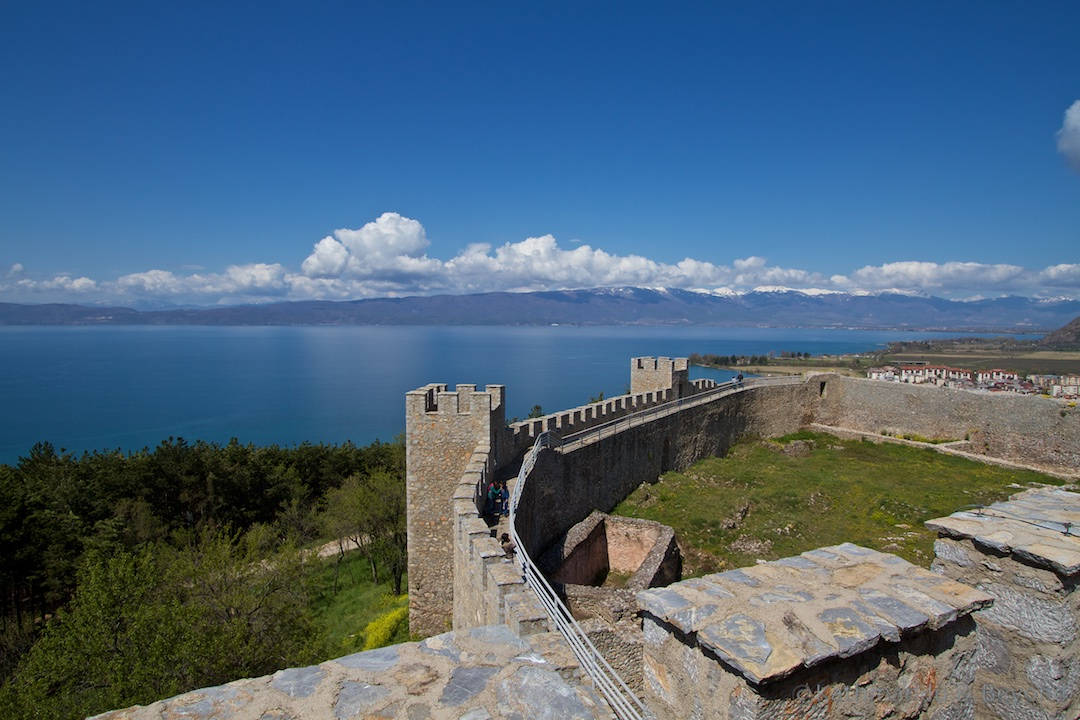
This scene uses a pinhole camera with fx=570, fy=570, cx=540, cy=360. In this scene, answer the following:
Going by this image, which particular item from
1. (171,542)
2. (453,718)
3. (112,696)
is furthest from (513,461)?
(171,542)

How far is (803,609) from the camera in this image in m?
2.99

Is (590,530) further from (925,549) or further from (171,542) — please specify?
(171,542)

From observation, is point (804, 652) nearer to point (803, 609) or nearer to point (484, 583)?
point (803, 609)

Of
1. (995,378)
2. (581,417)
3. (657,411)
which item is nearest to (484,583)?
(581,417)

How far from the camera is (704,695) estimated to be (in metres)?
2.83

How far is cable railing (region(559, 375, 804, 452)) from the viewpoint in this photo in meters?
14.3

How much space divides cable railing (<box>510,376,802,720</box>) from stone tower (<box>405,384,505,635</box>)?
133 centimetres

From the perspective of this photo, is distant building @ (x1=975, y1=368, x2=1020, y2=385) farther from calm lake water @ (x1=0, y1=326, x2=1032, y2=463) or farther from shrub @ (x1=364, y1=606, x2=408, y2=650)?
calm lake water @ (x1=0, y1=326, x2=1032, y2=463)

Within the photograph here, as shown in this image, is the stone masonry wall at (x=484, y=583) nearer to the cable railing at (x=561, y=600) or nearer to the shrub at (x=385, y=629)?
the cable railing at (x=561, y=600)

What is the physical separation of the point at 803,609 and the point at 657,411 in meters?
15.2

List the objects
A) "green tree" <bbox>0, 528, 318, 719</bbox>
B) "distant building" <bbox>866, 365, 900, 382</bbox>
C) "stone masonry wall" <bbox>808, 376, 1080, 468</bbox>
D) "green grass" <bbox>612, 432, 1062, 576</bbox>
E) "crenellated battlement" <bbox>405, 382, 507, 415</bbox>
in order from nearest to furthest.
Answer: "green tree" <bbox>0, 528, 318, 719</bbox>
"crenellated battlement" <bbox>405, 382, 507, 415</bbox>
"green grass" <bbox>612, 432, 1062, 576</bbox>
"stone masonry wall" <bbox>808, 376, 1080, 468</bbox>
"distant building" <bbox>866, 365, 900, 382</bbox>

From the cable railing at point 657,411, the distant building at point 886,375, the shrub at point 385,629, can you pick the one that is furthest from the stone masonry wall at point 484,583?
the distant building at point 886,375

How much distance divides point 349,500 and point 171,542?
8.70 metres

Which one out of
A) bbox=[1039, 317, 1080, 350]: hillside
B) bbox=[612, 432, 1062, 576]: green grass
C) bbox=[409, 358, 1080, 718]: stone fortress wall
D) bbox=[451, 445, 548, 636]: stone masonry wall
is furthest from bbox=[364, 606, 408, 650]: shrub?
bbox=[1039, 317, 1080, 350]: hillside
